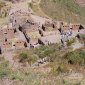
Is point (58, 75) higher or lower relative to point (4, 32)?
higher

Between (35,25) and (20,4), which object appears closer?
(35,25)

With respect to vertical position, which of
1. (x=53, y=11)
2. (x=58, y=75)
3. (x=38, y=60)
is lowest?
(x=53, y=11)

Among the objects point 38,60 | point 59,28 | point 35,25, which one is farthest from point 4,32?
point 38,60

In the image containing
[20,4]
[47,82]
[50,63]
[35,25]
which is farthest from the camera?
[20,4]

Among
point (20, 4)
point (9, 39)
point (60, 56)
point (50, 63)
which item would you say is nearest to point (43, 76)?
point (50, 63)

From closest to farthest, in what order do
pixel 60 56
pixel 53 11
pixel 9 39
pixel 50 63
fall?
pixel 50 63
pixel 60 56
pixel 9 39
pixel 53 11

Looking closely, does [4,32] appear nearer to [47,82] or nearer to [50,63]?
[50,63]
